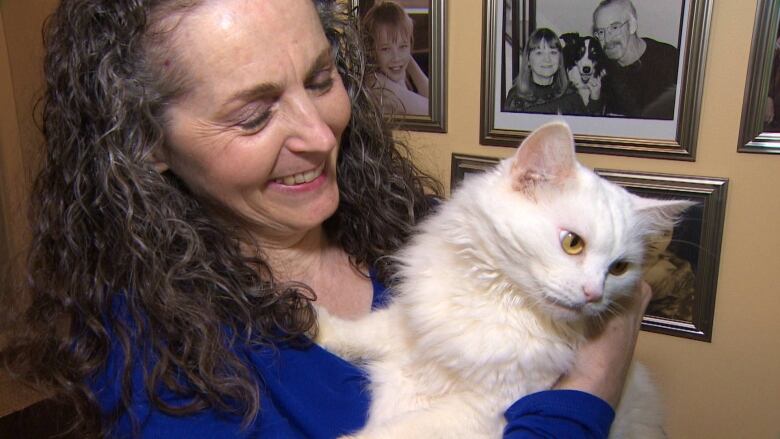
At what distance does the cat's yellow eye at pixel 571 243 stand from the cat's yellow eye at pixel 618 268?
0.10 meters

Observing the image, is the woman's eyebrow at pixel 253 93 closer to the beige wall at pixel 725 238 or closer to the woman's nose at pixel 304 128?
the woman's nose at pixel 304 128

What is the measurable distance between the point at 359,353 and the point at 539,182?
21.4 inches

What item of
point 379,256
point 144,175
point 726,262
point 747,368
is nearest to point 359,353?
point 379,256

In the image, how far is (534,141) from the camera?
1.00m

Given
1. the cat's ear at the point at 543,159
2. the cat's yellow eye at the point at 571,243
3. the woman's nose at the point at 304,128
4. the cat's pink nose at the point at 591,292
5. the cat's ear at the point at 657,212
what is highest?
the woman's nose at the point at 304,128

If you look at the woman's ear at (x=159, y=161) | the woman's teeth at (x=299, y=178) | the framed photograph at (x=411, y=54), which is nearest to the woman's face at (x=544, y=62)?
the framed photograph at (x=411, y=54)

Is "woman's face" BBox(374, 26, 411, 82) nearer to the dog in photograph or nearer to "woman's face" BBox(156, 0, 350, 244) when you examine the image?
the dog in photograph

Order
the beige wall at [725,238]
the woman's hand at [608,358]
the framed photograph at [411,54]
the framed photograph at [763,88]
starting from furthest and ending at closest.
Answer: the framed photograph at [411,54] < the beige wall at [725,238] < the framed photograph at [763,88] < the woman's hand at [608,358]

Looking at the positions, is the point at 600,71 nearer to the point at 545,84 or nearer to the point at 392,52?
the point at 545,84

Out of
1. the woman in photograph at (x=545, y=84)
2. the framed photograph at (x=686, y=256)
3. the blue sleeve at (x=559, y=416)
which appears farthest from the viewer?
the woman in photograph at (x=545, y=84)

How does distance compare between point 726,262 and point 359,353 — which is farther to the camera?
point 726,262

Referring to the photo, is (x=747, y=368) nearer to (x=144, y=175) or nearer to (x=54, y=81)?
(x=144, y=175)

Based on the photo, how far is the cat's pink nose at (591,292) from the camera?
962mm

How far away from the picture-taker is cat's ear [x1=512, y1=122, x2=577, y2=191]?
984 mm
